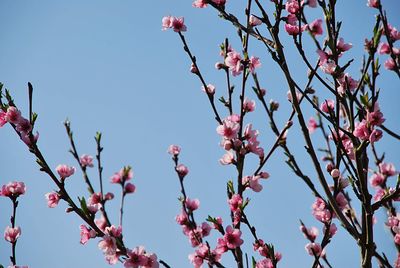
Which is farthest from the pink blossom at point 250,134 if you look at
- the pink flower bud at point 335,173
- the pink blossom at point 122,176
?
the pink blossom at point 122,176

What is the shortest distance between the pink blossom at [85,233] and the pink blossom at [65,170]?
60 centimetres

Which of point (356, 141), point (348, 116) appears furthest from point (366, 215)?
point (348, 116)

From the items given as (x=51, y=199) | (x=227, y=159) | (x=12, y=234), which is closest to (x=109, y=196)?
(x=51, y=199)

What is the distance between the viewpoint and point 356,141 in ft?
7.66

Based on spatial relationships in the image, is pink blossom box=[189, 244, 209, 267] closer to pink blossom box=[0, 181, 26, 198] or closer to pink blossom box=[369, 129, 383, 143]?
pink blossom box=[369, 129, 383, 143]

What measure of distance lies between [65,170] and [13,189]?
1.67 ft

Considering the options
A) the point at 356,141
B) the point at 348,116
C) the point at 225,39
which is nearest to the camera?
the point at 356,141

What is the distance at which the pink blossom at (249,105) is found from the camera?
129 inches

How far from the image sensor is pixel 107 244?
8.61ft

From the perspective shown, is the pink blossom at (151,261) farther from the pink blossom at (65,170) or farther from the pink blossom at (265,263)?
the pink blossom at (65,170)

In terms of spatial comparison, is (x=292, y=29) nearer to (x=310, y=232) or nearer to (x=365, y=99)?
(x=365, y=99)

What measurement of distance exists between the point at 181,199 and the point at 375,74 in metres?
2.06

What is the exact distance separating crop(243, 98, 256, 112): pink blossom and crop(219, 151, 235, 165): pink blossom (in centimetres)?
56

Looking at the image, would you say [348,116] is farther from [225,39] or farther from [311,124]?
[311,124]
